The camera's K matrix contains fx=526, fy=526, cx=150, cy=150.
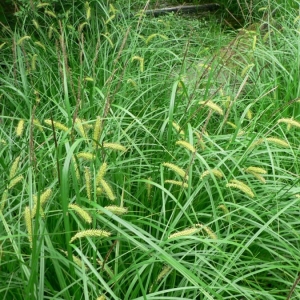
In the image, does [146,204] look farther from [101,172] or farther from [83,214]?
[83,214]

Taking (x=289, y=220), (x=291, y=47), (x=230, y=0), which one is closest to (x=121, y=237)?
(x=289, y=220)

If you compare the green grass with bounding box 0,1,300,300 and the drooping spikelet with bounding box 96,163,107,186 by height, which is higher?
the drooping spikelet with bounding box 96,163,107,186

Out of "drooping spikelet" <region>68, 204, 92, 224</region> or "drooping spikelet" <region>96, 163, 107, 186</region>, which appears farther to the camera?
"drooping spikelet" <region>96, 163, 107, 186</region>

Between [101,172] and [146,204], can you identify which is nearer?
[101,172]

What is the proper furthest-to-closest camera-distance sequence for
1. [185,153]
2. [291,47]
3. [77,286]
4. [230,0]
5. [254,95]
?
1. [230,0]
2. [291,47]
3. [254,95]
4. [185,153]
5. [77,286]

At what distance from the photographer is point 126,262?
2.00 meters

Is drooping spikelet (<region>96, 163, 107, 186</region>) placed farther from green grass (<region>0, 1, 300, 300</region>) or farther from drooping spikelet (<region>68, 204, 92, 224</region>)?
drooping spikelet (<region>68, 204, 92, 224</region>)

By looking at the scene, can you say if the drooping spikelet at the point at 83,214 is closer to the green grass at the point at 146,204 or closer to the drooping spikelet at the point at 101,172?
the green grass at the point at 146,204

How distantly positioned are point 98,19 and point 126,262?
9.12ft

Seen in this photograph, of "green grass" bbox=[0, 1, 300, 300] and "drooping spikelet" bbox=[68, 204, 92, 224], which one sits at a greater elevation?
"drooping spikelet" bbox=[68, 204, 92, 224]

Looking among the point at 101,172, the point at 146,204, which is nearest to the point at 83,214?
the point at 101,172

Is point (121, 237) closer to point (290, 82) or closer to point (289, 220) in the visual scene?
point (289, 220)

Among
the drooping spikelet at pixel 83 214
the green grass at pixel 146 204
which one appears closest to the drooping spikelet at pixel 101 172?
the green grass at pixel 146 204

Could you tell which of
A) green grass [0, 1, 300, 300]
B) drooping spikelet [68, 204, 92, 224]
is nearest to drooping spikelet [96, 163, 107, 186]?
green grass [0, 1, 300, 300]
